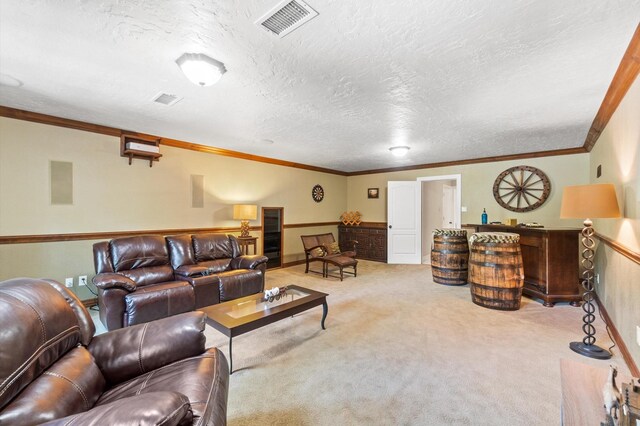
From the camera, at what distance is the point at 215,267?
3.94 m

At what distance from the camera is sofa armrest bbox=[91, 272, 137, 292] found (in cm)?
283

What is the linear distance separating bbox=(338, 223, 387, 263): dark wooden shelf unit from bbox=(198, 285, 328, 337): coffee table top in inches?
165

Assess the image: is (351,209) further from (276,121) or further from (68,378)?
(68,378)

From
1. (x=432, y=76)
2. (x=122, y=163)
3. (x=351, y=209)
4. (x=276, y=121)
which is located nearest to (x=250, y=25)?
(x=432, y=76)

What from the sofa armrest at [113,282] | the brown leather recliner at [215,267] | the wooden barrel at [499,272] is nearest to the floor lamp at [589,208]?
the wooden barrel at [499,272]

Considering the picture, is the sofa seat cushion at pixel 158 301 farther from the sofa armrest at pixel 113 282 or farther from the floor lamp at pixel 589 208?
the floor lamp at pixel 589 208

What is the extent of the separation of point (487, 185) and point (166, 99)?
592cm

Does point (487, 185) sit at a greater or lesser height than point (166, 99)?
lesser

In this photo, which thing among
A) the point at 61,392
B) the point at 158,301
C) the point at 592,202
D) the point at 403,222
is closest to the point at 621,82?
the point at 592,202

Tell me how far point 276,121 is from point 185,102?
107cm

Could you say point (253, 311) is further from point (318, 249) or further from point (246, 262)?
point (318, 249)

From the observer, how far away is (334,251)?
19.6 feet

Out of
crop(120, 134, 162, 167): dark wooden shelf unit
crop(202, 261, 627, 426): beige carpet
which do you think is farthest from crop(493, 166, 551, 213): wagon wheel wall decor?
crop(120, 134, 162, 167): dark wooden shelf unit

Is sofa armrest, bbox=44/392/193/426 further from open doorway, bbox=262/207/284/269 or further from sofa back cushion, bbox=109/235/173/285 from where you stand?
open doorway, bbox=262/207/284/269
